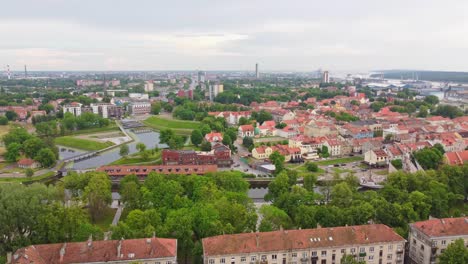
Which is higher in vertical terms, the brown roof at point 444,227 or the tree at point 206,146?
the brown roof at point 444,227

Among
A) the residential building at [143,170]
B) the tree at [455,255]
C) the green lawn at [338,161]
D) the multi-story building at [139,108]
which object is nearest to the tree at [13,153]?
the residential building at [143,170]

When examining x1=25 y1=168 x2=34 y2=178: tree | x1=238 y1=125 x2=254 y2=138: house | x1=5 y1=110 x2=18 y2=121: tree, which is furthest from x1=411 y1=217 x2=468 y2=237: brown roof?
x1=5 y1=110 x2=18 y2=121: tree

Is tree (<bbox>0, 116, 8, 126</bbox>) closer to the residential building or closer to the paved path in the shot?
the residential building

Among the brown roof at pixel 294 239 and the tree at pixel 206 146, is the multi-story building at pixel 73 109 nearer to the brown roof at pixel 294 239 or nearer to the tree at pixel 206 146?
the tree at pixel 206 146

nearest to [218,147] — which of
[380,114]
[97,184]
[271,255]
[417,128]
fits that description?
[97,184]

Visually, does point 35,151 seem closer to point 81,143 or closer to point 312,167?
point 81,143
